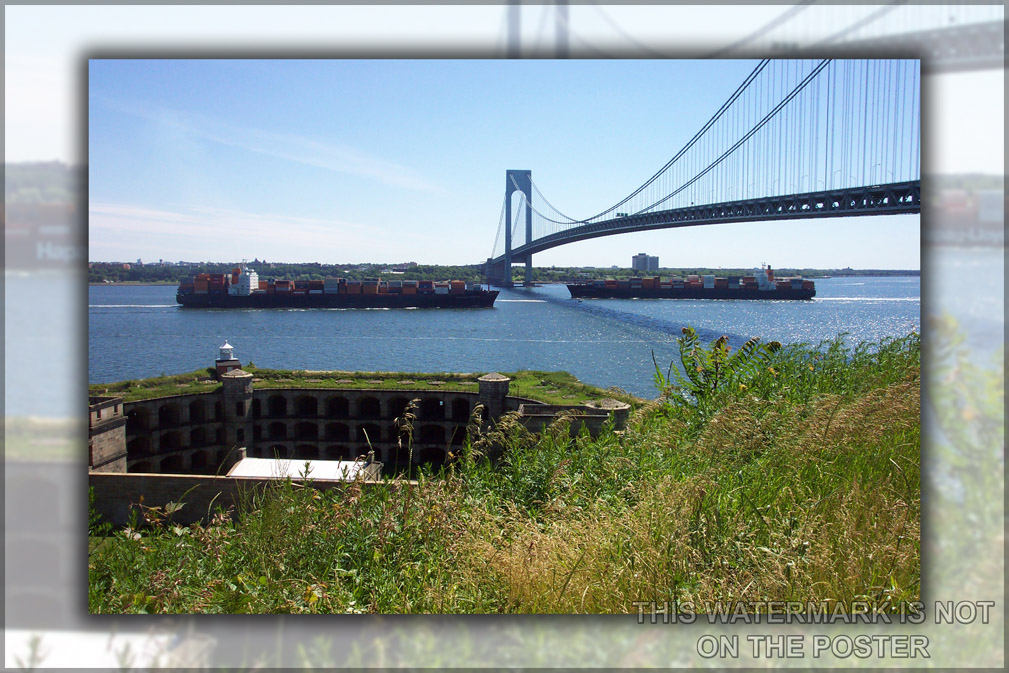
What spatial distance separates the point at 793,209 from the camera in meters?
19.4

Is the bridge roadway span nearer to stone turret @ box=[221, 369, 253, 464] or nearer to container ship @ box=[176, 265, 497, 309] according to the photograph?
stone turret @ box=[221, 369, 253, 464]

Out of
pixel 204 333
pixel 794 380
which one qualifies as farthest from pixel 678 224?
pixel 204 333

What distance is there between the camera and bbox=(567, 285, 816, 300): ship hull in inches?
2808

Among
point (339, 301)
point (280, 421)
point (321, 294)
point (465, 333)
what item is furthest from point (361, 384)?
point (339, 301)

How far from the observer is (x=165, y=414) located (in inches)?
815

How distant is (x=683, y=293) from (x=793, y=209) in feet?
184

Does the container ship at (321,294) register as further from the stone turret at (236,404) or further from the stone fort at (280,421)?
the stone turret at (236,404)

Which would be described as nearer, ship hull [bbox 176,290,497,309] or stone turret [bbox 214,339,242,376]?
stone turret [bbox 214,339,242,376]

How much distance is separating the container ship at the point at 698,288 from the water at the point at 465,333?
111 inches

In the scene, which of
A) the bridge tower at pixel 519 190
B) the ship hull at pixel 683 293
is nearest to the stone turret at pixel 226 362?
the bridge tower at pixel 519 190

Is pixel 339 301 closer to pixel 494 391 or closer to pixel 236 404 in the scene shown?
pixel 236 404

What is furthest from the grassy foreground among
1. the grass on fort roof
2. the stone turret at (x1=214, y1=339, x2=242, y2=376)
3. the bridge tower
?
the bridge tower

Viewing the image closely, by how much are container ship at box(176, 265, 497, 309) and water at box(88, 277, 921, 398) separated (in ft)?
4.54

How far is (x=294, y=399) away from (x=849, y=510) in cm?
2244
